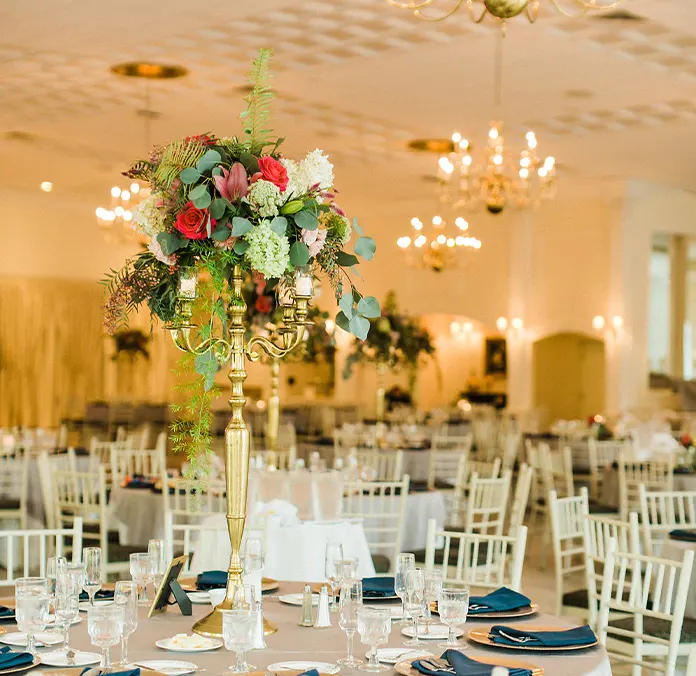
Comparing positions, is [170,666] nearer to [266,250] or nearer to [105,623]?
[105,623]

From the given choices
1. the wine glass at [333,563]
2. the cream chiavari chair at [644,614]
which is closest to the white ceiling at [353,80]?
the cream chiavari chair at [644,614]

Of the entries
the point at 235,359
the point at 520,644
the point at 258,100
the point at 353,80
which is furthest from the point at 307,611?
the point at 353,80

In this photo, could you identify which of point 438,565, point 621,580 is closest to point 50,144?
point 438,565

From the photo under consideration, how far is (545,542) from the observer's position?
28.7ft

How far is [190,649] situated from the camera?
282 centimetres

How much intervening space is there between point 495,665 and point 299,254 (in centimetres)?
117

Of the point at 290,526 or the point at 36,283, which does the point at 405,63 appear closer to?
the point at 290,526

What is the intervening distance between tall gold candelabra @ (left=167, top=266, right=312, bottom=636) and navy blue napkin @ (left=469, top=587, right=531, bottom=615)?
0.68 meters

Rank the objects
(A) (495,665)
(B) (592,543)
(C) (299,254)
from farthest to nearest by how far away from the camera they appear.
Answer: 1. (B) (592,543)
2. (C) (299,254)
3. (A) (495,665)

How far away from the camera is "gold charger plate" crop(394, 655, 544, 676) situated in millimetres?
2627

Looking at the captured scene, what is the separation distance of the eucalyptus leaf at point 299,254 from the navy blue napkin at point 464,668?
3.54ft

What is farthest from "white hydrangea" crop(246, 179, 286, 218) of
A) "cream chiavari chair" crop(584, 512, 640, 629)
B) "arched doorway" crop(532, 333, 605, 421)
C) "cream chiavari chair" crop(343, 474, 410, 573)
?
"arched doorway" crop(532, 333, 605, 421)

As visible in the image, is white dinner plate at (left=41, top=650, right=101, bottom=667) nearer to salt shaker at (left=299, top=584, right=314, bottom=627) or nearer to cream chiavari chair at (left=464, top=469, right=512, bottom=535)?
salt shaker at (left=299, top=584, right=314, bottom=627)

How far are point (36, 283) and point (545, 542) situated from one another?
1165cm
